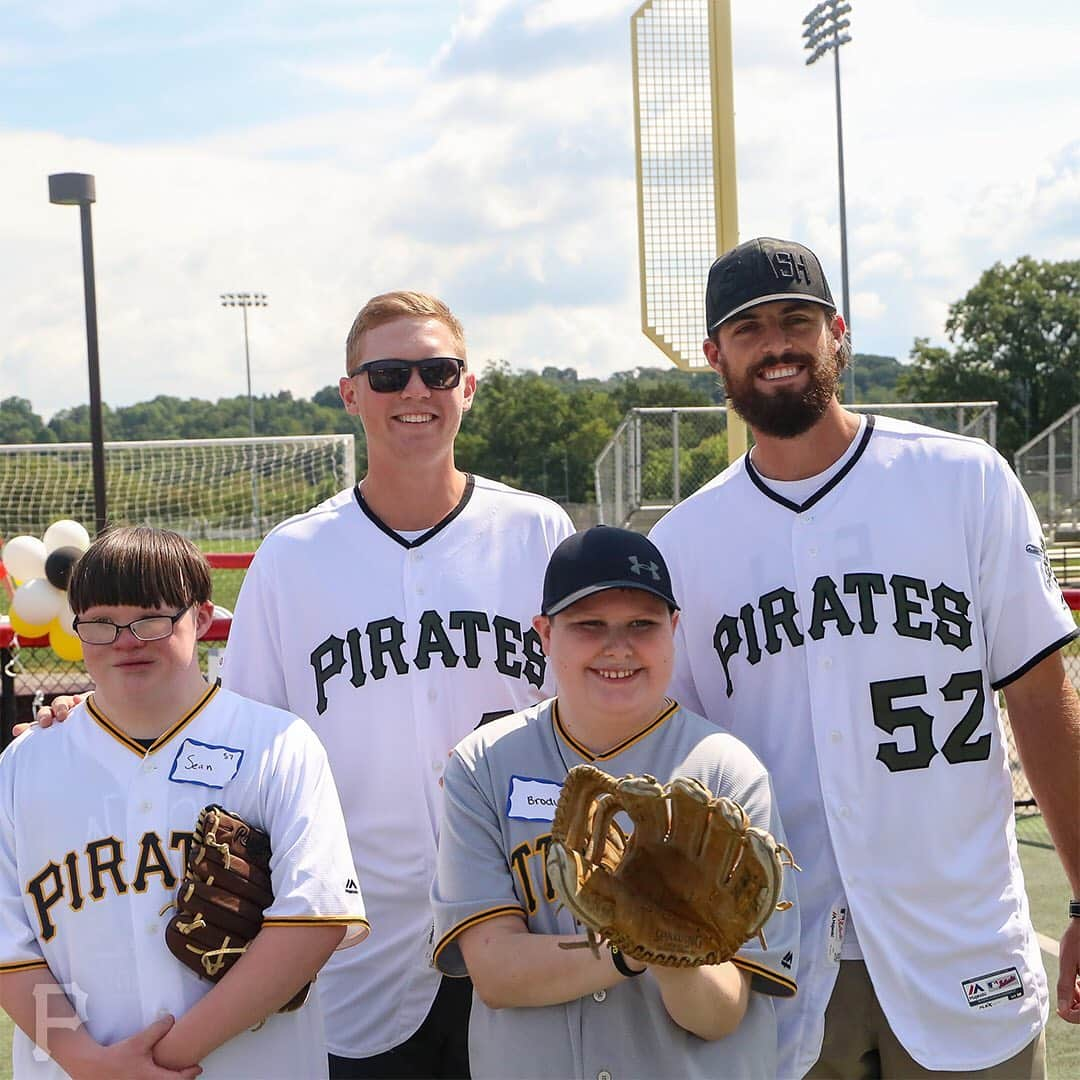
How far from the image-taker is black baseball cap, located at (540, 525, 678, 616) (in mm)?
2053

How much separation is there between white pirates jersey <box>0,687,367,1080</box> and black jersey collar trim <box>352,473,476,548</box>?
1.78 ft

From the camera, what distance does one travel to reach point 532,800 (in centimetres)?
199

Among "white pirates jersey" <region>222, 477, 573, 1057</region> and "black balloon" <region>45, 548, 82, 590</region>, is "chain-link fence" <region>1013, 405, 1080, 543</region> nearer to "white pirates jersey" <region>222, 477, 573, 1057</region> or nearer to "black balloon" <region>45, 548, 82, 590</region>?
"black balloon" <region>45, 548, 82, 590</region>

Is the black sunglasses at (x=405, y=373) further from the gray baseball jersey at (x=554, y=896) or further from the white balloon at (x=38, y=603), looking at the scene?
the white balloon at (x=38, y=603)

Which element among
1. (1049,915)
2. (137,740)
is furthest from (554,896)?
(1049,915)

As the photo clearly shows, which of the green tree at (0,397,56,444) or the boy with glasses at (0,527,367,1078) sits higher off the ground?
the green tree at (0,397,56,444)

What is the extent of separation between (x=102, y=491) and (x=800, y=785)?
5.80 metres

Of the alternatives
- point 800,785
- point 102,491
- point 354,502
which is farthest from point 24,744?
point 102,491

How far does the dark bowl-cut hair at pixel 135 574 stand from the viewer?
2123mm

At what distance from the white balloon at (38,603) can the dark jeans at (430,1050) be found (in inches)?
173

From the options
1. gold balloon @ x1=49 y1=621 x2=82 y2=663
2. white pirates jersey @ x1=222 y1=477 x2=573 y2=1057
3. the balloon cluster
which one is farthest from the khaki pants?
gold balloon @ x1=49 y1=621 x2=82 y2=663

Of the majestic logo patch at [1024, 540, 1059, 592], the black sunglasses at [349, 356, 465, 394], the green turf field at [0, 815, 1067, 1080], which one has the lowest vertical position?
the green turf field at [0, 815, 1067, 1080]

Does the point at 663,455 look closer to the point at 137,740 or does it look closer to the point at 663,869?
the point at 137,740

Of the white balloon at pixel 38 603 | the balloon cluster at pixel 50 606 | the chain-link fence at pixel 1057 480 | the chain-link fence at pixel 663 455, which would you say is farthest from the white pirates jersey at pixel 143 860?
the chain-link fence at pixel 1057 480
